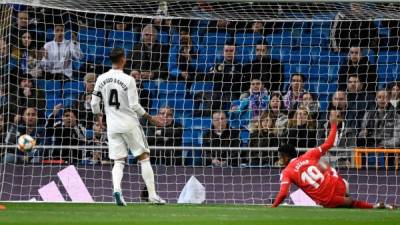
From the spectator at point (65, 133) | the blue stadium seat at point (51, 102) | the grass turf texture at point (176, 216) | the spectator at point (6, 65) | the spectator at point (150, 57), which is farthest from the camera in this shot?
the spectator at point (150, 57)

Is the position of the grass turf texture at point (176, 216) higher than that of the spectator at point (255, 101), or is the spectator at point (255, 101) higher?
the spectator at point (255, 101)

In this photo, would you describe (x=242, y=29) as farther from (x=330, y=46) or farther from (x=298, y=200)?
(x=298, y=200)

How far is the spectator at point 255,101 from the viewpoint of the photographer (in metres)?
17.4

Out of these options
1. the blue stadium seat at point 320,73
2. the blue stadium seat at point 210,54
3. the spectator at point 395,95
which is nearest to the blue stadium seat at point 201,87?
the blue stadium seat at point 210,54

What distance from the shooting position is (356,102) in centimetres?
1747

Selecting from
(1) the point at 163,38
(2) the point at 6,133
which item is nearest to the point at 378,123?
(1) the point at 163,38

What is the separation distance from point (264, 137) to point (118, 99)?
354 centimetres

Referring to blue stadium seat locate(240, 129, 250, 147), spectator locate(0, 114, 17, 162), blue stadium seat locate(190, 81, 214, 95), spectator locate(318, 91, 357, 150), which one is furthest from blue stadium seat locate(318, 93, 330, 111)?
spectator locate(0, 114, 17, 162)

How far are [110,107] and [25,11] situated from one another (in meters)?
4.28

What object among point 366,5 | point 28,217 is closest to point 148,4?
point 366,5

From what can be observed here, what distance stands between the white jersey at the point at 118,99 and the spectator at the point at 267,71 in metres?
3.84

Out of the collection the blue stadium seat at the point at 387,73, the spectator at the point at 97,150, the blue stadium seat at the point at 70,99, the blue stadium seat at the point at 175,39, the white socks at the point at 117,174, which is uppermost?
the blue stadium seat at the point at 175,39

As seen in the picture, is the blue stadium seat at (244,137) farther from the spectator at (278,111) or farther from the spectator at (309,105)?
the spectator at (309,105)

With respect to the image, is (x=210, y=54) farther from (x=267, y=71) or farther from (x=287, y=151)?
(x=287, y=151)
